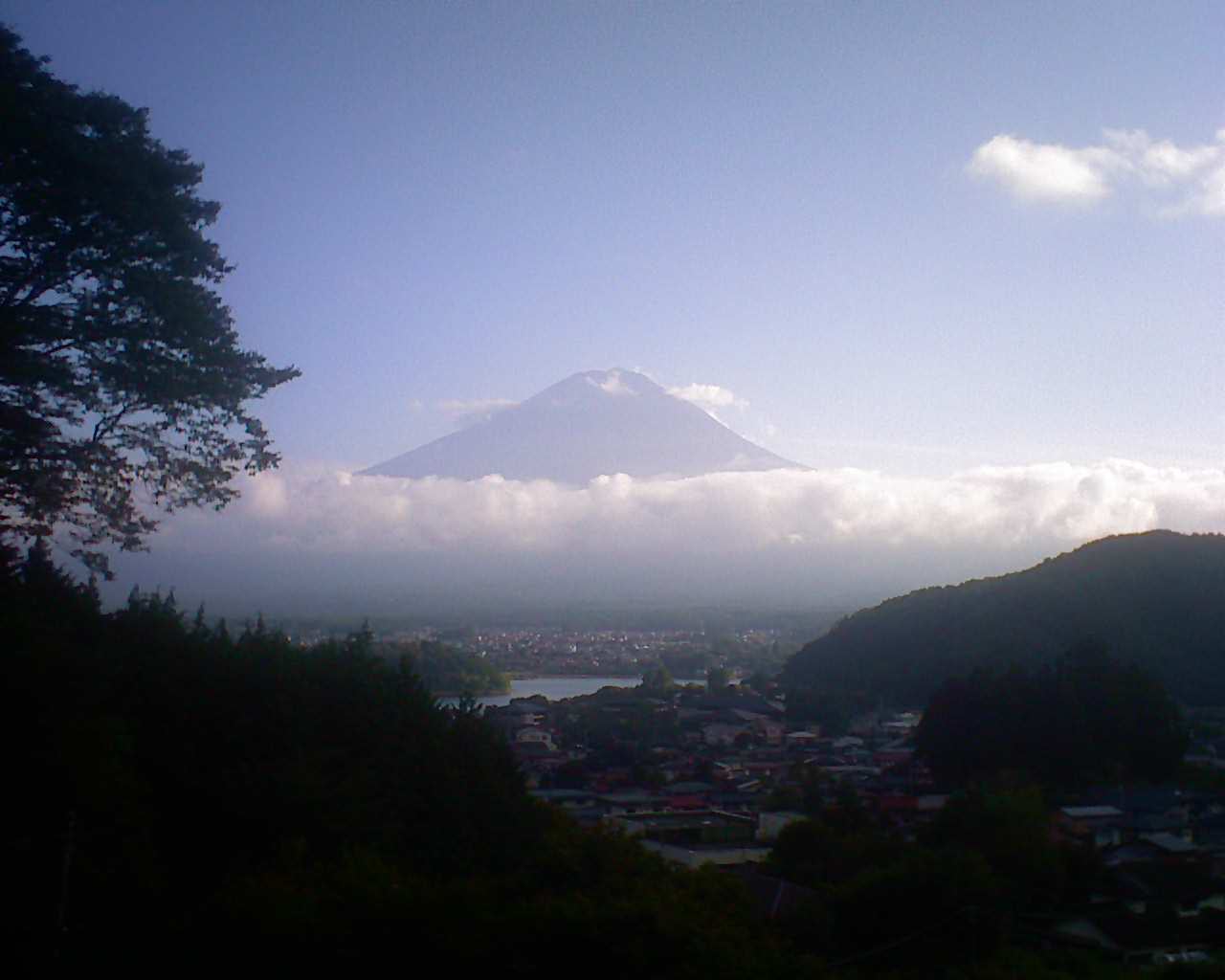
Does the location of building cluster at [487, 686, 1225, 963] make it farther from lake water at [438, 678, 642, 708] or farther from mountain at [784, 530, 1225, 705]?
mountain at [784, 530, 1225, 705]

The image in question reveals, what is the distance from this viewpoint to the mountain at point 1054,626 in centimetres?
2877

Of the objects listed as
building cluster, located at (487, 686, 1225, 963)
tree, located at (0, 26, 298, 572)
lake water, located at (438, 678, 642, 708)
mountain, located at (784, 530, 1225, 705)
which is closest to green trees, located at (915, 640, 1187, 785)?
building cluster, located at (487, 686, 1225, 963)

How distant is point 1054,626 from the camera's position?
30453 mm

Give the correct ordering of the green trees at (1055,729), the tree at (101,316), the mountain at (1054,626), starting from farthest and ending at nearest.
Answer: the mountain at (1054,626), the green trees at (1055,729), the tree at (101,316)

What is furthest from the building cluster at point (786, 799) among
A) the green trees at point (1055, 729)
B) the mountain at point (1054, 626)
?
the mountain at point (1054, 626)

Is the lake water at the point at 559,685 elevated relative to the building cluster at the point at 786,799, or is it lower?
elevated

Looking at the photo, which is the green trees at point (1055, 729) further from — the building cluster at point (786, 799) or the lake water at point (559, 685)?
the lake water at point (559, 685)

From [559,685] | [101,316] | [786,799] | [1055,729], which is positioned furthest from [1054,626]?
[101,316]

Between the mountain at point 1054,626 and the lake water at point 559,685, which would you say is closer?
the lake water at point 559,685

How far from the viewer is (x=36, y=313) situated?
8.40m

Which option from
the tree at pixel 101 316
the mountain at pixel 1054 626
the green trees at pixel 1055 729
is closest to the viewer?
the tree at pixel 101 316

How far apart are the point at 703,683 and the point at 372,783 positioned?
78.3ft

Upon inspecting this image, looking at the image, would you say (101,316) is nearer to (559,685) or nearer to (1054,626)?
(559,685)

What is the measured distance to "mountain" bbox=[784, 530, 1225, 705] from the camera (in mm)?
28766
